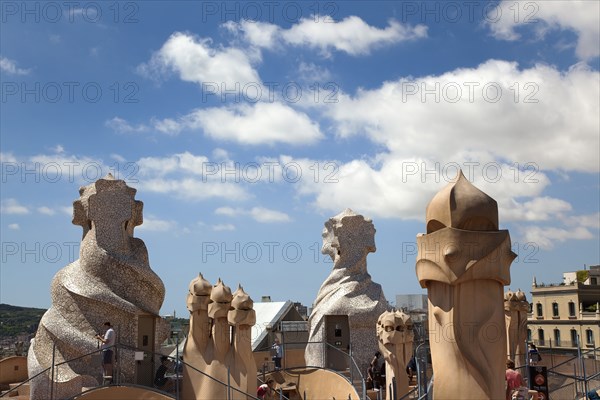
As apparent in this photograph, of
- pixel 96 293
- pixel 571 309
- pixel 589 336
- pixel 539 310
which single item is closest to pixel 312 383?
pixel 96 293

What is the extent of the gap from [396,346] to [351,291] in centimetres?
546

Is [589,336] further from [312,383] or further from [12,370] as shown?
[12,370]

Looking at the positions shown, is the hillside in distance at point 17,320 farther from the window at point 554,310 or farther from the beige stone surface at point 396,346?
the window at point 554,310

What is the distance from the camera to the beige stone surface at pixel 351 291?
1661cm

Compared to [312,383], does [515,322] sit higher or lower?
higher

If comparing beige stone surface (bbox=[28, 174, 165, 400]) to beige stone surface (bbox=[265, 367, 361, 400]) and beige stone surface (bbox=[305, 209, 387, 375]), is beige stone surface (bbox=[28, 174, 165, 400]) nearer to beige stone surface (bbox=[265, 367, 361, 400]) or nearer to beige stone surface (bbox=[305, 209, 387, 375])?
beige stone surface (bbox=[265, 367, 361, 400])

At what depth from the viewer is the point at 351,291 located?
17156 mm

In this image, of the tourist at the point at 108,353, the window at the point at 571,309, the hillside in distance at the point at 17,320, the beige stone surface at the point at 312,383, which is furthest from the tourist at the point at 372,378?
the window at the point at 571,309

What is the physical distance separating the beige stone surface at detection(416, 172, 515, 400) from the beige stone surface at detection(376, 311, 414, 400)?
5.71 m

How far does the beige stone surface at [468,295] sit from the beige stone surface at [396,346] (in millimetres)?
5709

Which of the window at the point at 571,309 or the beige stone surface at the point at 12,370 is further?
the window at the point at 571,309

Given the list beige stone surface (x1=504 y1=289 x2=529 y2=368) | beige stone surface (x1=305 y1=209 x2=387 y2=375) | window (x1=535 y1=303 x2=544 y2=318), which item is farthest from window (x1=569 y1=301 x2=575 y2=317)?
beige stone surface (x1=504 y1=289 x2=529 y2=368)

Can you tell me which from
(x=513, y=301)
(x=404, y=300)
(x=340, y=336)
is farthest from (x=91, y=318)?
(x=404, y=300)

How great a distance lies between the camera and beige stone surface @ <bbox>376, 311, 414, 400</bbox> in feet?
38.4
